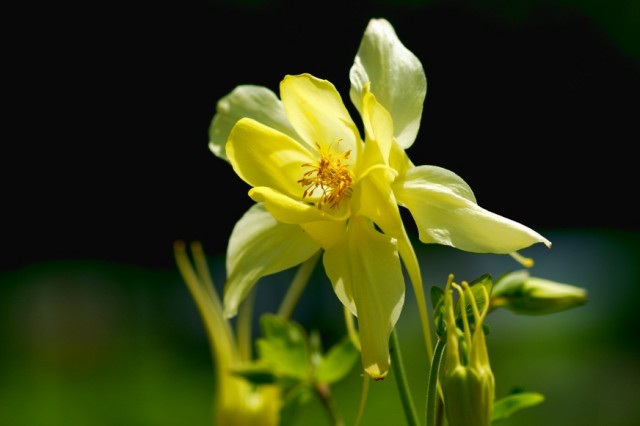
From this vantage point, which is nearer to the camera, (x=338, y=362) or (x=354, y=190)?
(x=354, y=190)

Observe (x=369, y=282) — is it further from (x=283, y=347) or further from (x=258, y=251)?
(x=283, y=347)

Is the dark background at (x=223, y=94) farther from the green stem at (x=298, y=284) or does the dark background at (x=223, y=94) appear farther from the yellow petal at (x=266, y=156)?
the yellow petal at (x=266, y=156)

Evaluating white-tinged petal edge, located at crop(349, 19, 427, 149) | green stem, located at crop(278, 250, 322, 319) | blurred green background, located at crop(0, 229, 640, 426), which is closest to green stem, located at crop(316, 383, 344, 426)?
green stem, located at crop(278, 250, 322, 319)

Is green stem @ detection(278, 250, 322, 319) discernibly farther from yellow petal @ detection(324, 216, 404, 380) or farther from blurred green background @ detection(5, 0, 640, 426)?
blurred green background @ detection(5, 0, 640, 426)

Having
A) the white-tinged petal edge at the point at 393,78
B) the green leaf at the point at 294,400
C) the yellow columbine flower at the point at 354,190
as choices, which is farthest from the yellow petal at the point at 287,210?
the green leaf at the point at 294,400

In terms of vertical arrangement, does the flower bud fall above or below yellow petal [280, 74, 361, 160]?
below

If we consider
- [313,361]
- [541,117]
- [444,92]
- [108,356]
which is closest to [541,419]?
[108,356]

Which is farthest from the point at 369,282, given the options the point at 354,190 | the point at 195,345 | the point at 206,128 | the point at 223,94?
the point at 223,94
